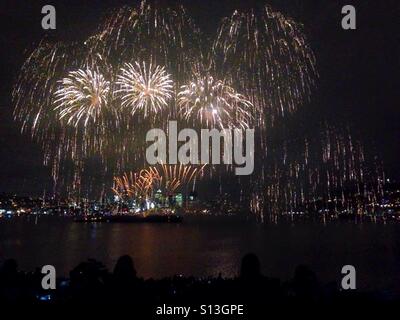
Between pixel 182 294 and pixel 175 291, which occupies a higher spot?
pixel 182 294

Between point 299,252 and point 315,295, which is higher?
point 315,295

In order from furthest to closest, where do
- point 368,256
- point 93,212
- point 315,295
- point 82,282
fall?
point 93,212 → point 368,256 → point 82,282 → point 315,295

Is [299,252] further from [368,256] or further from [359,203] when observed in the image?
[359,203]

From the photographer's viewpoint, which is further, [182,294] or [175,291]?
[175,291]

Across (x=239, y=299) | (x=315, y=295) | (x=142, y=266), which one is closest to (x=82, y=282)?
(x=239, y=299)

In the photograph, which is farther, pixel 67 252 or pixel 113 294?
pixel 67 252

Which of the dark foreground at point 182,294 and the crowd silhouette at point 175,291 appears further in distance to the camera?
the crowd silhouette at point 175,291

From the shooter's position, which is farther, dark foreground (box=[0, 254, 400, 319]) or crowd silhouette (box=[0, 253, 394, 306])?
crowd silhouette (box=[0, 253, 394, 306])
